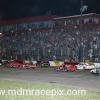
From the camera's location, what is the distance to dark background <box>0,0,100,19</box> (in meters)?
47.8

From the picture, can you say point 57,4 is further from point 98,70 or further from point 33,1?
point 98,70

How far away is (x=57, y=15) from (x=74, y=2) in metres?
3.61

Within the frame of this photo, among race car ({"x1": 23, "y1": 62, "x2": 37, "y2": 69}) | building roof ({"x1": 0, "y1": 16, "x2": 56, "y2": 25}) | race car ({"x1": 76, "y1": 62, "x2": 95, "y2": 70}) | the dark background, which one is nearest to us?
race car ({"x1": 76, "y1": 62, "x2": 95, "y2": 70})

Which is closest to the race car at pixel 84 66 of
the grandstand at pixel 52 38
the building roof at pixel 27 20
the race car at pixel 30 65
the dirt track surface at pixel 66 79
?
the grandstand at pixel 52 38

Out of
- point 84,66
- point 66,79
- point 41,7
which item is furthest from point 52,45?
point 66,79

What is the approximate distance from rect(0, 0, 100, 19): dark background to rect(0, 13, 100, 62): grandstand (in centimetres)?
95

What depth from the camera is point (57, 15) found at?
164 ft

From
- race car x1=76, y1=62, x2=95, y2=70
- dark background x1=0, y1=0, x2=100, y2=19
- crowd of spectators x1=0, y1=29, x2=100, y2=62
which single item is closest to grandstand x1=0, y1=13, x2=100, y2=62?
crowd of spectators x1=0, y1=29, x2=100, y2=62

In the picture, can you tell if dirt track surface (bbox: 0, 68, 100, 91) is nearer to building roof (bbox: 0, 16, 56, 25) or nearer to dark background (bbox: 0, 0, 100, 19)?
dark background (bbox: 0, 0, 100, 19)

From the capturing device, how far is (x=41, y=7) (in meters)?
52.1

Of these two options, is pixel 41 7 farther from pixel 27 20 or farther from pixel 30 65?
pixel 30 65

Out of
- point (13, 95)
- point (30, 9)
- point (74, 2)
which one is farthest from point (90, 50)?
point (13, 95)

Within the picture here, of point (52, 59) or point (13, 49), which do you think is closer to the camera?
point (52, 59)

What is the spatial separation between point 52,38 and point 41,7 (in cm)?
599
